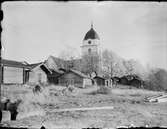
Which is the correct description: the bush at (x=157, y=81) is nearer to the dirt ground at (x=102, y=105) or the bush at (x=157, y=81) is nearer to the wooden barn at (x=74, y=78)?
the dirt ground at (x=102, y=105)

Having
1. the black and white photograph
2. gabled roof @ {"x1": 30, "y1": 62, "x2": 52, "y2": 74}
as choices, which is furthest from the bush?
gabled roof @ {"x1": 30, "y1": 62, "x2": 52, "y2": 74}

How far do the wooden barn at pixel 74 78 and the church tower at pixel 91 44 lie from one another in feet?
1.59

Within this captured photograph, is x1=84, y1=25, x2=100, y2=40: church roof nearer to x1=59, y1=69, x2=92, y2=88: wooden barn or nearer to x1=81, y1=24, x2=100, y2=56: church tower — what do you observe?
x1=81, y1=24, x2=100, y2=56: church tower

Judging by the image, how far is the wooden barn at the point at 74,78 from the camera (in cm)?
290

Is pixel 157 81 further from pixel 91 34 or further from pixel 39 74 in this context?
pixel 39 74

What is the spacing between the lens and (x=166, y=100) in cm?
266

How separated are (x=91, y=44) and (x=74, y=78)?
892 millimetres

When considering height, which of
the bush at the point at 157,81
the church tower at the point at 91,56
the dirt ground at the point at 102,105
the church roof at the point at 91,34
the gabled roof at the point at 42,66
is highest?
the church roof at the point at 91,34

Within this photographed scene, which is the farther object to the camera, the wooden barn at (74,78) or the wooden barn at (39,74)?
the wooden barn at (74,78)

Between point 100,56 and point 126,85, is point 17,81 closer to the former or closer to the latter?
point 100,56

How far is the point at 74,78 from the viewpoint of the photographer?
2979mm

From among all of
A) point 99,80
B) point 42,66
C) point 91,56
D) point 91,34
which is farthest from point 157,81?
point 42,66

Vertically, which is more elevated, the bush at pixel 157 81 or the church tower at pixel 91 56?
the church tower at pixel 91 56

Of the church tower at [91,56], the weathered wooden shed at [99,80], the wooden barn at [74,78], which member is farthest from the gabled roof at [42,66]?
the weathered wooden shed at [99,80]
